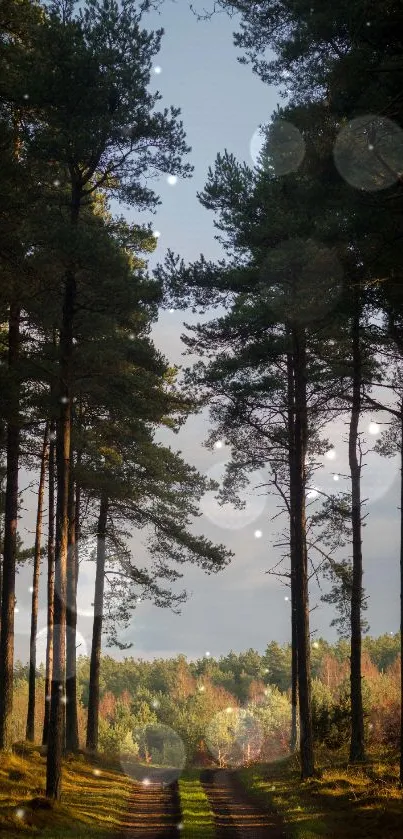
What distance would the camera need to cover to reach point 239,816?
48.8 ft

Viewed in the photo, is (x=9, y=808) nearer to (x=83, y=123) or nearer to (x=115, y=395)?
(x=115, y=395)

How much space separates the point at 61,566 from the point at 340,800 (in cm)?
700

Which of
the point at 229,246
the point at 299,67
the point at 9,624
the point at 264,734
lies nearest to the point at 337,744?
the point at 9,624

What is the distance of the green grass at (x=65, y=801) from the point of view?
11438 millimetres

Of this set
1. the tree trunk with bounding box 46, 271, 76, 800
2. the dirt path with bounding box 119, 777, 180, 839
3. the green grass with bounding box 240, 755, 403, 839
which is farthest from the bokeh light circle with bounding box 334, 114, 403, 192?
the dirt path with bounding box 119, 777, 180, 839

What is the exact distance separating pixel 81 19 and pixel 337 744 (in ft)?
69.8

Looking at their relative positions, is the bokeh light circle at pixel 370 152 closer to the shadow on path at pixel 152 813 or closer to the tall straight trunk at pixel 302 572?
the tall straight trunk at pixel 302 572

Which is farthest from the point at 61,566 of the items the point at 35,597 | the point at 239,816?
the point at 35,597

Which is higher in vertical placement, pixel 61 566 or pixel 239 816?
pixel 61 566

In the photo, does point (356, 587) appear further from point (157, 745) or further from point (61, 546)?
point (157, 745)

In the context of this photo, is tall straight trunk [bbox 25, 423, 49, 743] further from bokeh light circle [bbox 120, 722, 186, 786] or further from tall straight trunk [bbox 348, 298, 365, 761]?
bokeh light circle [bbox 120, 722, 186, 786]

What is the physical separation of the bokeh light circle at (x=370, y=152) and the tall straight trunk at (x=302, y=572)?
23.4 ft

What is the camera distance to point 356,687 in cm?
2038

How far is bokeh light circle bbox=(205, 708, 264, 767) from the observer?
56406mm
